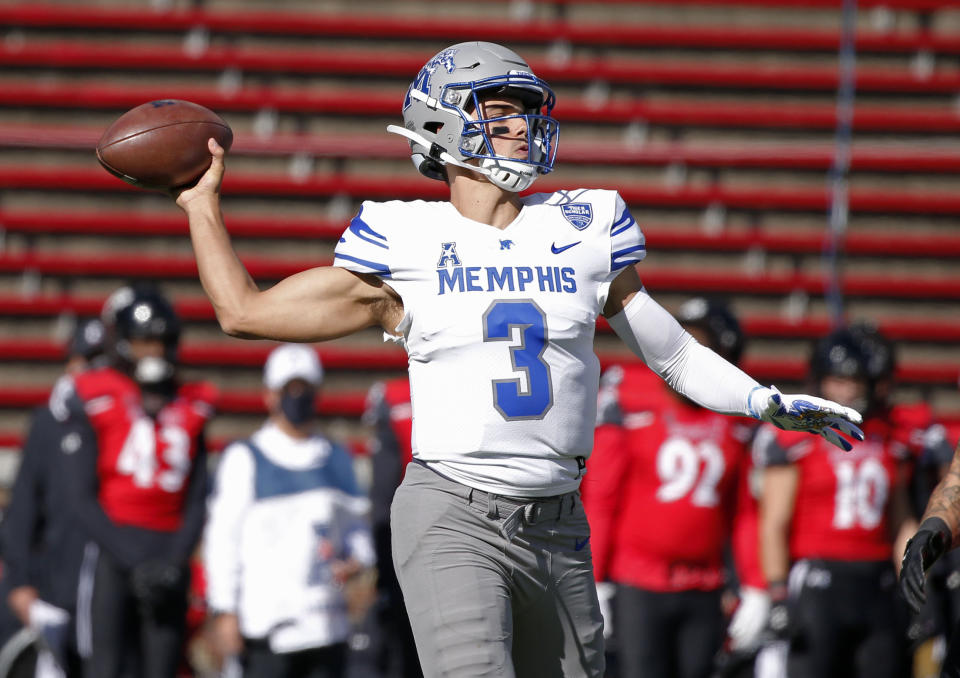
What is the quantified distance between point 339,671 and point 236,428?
3194 mm

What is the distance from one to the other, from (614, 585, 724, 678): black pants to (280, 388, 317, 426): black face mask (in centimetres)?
151

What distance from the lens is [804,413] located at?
115 inches

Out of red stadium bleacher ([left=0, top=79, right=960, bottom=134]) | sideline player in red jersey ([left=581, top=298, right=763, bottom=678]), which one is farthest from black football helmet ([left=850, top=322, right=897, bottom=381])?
red stadium bleacher ([left=0, top=79, right=960, bottom=134])

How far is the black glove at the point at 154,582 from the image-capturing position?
541 centimetres

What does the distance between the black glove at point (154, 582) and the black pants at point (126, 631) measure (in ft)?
0.14

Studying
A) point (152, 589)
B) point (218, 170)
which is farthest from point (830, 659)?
point (218, 170)

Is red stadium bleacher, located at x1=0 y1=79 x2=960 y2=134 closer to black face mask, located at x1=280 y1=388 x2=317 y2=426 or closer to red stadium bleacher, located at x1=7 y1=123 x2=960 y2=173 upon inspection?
red stadium bleacher, located at x1=7 y1=123 x2=960 y2=173

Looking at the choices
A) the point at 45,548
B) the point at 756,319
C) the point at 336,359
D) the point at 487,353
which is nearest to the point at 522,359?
the point at 487,353

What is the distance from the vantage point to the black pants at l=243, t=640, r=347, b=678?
5445mm

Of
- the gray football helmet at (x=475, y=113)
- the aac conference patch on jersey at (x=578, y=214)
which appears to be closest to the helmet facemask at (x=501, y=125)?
the gray football helmet at (x=475, y=113)

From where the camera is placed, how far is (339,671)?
562cm

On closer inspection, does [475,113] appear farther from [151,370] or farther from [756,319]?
[756,319]

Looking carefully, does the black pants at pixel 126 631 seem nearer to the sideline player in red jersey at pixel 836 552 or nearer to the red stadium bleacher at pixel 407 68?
the sideline player in red jersey at pixel 836 552

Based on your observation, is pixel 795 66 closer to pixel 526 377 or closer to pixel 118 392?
pixel 118 392
